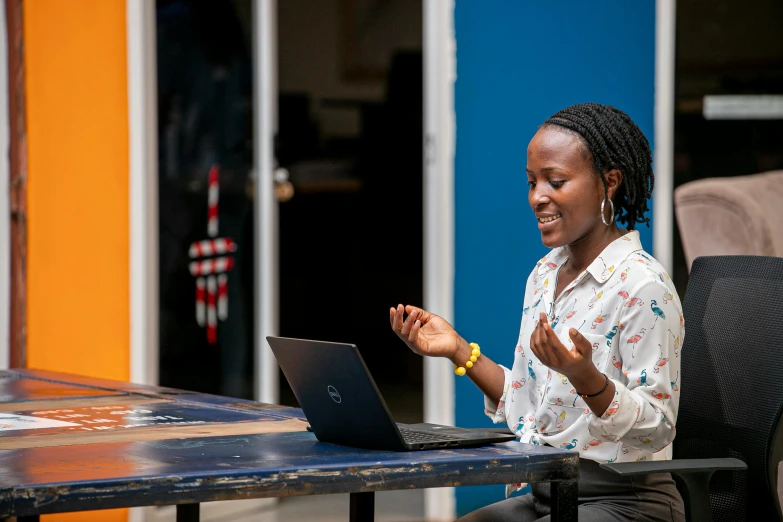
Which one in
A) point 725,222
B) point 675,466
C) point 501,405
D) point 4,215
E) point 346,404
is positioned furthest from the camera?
point 4,215

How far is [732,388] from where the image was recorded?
6.70 feet

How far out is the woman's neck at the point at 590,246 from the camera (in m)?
2.12

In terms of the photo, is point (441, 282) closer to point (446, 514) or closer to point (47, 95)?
point (446, 514)

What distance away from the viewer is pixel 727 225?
3.41 metres

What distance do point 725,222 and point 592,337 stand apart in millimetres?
1611

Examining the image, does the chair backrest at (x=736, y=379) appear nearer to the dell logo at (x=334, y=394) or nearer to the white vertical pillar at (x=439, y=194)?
the dell logo at (x=334, y=394)

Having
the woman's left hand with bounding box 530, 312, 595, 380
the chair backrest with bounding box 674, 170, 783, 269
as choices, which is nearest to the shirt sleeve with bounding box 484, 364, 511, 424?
the woman's left hand with bounding box 530, 312, 595, 380

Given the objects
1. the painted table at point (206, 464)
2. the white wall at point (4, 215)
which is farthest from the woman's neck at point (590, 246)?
the white wall at point (4, 215)

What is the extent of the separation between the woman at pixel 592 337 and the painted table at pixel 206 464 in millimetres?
240

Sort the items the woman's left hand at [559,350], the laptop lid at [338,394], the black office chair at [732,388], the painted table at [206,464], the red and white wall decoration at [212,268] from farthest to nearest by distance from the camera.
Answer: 1. the red and white wall decoration at [212,268]
2. the black office chair at [732,388]
3. the woman's left hand at [559,350]
4. the laptop lid at [338,394]
5. the painted table at [206,464]

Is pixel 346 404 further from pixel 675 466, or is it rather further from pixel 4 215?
pixel 4 215

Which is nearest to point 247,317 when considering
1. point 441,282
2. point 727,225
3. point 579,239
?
point 441,282

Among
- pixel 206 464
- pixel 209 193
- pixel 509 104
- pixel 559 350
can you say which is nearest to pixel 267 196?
pixel 209 193

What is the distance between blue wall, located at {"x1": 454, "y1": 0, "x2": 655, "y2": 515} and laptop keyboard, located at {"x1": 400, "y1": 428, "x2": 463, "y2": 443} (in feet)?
8.05
